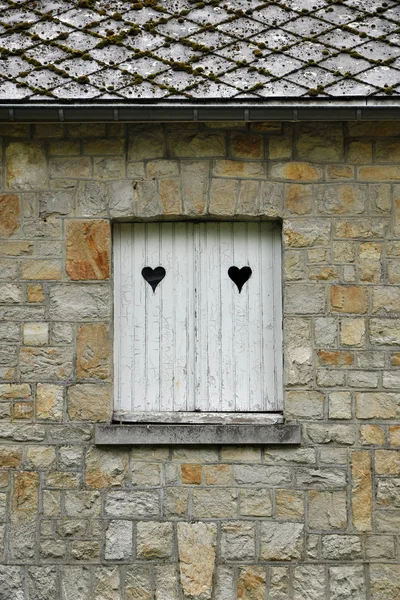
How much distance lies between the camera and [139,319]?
665 centimetres

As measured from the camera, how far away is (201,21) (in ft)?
22.4

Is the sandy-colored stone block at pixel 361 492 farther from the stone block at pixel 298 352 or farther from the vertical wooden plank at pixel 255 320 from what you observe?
the vertical wooden plank at pixel 255 320

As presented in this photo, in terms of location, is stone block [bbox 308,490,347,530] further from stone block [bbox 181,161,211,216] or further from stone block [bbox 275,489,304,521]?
stone block [bbox 181,161,211,216]

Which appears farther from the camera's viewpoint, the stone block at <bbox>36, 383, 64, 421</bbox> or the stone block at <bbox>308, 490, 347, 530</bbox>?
the stone block at <bbox>36, 383, 64, 421</bbox>

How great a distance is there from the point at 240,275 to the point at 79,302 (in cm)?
118

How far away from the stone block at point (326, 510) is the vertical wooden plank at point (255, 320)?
74 centimetres

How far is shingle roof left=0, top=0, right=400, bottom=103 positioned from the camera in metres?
6.30

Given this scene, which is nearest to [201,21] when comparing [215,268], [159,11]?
[159,11]

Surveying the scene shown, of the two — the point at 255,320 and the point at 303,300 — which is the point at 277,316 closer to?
the point at 255,320

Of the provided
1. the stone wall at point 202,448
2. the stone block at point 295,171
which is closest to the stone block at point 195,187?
the stone wall at point 202,448

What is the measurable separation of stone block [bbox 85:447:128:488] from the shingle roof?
96.6 inches

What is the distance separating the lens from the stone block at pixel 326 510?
20.6 ft

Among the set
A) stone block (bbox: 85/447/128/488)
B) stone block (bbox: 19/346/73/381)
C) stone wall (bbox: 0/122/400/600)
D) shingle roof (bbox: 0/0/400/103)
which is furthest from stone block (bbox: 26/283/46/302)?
shingle roof (bbox: 0/0/400/103)

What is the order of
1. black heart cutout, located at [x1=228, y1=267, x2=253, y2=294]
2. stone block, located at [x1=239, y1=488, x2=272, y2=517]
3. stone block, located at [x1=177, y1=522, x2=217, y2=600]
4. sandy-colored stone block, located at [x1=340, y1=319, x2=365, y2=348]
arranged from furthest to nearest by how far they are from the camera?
black heart cutout, located at [x1=228, y1=267, x2=253, y2=294] → sandy-colored stone block, located at [x1=340, y1=319, x2=365, y2=348] → stone block, located at [x1=239, y1=488, x2=272, y2=517] → stone block, located at [x1=177, y1=522, x2=217, y2=600]
